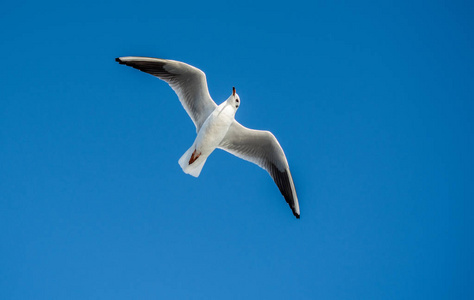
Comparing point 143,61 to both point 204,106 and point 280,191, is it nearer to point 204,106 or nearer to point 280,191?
point 204,106

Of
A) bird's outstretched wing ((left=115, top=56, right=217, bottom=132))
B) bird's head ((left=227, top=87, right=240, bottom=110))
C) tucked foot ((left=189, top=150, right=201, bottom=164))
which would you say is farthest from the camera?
tucked foot ((left=189, top=150, right=201, bottom=164))

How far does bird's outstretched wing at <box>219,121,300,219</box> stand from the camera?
8.99m

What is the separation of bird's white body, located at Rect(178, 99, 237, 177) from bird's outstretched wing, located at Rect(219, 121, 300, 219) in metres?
Answer: 0.45

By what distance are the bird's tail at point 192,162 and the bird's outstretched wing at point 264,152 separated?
0.76 metres

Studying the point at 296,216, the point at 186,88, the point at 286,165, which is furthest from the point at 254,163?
the point at 186,88

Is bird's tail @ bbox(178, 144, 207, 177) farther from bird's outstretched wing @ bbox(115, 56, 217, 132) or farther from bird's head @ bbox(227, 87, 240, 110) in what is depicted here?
bird's head @ bbox(227, 87, 240, 110)

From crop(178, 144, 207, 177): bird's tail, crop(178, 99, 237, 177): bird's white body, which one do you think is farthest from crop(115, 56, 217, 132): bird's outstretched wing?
crop(178, 144, 207, 177): bird's tail

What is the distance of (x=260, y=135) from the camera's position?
8984 mm

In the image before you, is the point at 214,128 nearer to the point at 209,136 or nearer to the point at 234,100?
the point at 209,136

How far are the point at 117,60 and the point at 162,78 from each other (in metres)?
0.91

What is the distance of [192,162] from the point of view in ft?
28.2

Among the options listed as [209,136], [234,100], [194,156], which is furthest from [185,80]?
[194,156]

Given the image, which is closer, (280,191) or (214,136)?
(214,136)

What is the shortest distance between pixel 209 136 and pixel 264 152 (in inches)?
57.8
